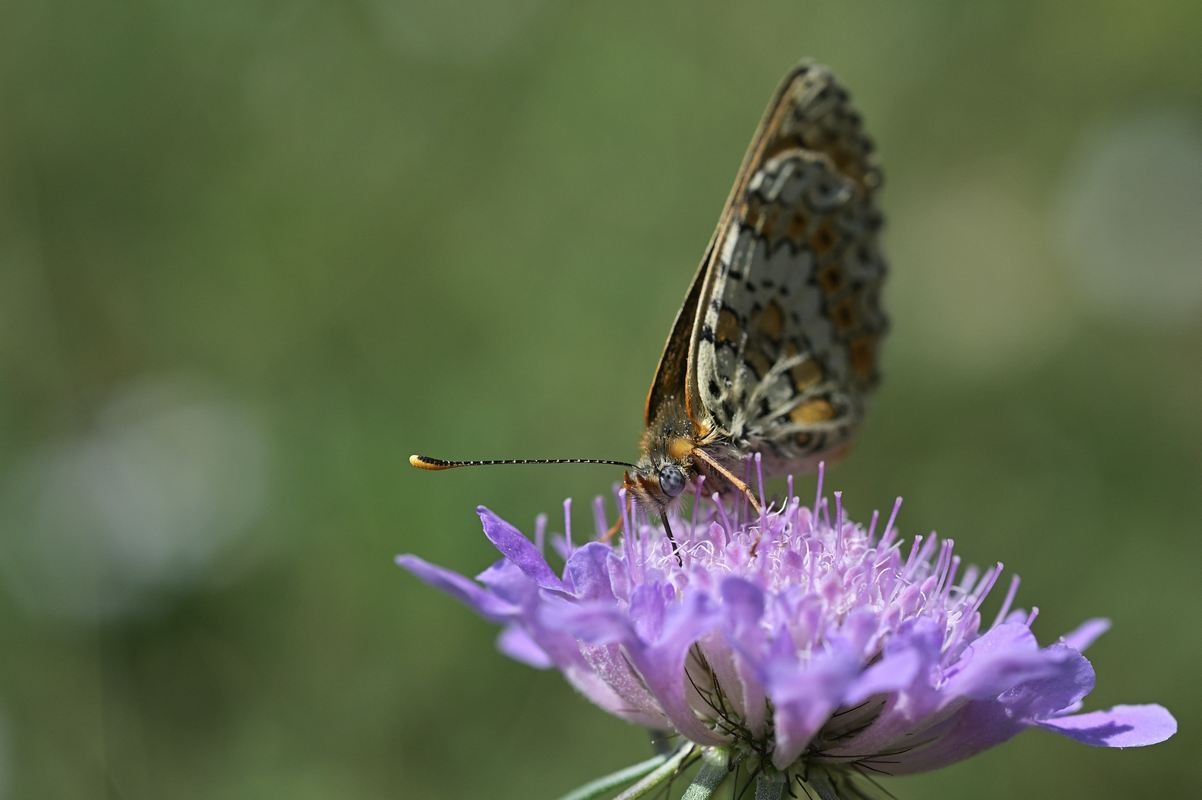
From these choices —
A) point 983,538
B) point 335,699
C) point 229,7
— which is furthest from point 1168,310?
point 229,7

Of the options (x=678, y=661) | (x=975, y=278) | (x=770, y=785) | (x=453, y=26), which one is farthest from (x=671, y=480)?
(x=453, y=26)

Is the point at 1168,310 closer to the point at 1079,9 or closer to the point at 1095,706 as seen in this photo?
the point at 1079,9

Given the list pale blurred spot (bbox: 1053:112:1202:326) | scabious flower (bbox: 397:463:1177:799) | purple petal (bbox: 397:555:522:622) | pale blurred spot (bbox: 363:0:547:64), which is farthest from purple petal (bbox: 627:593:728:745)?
pale blurred spot (bbox: 363:0:547:64)

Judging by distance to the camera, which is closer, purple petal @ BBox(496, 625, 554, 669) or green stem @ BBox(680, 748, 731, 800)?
green stem @ BBox(680, 748, 731, 800)

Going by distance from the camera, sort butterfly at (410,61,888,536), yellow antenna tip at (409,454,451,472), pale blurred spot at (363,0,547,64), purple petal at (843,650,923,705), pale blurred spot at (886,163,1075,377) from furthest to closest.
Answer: pale blurred spot at (363,0,547,64)
pale blurred spot at (886,163,1075,377)
butterfly at (410,61,888,536)
yellow antenna tip at (409,454,451,472)
purple petal at (843,650,923,705)

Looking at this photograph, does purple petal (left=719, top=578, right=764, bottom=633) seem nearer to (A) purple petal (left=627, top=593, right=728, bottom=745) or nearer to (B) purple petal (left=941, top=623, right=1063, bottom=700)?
(A) purple petal (left=627, top=593, right=728, bottom=745)

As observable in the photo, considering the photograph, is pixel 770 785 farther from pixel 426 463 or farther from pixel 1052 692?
pixel 426 463
